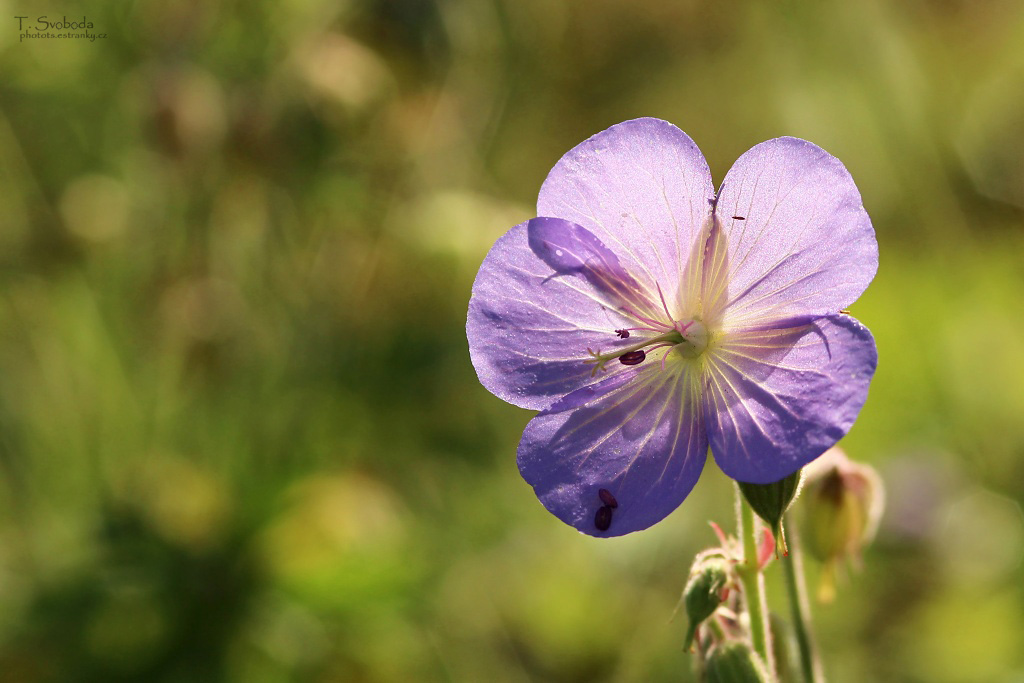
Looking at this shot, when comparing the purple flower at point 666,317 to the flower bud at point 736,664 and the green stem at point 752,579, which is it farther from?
the flower bud at point 736,664

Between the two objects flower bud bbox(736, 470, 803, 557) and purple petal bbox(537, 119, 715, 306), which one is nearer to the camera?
flower bud bbox(736, 470, 803, 557)

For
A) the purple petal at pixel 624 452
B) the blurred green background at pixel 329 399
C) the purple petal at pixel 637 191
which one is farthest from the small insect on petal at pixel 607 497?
→ the blurred green background at pixel 329 399

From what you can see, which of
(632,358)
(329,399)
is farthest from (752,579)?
(329,399)

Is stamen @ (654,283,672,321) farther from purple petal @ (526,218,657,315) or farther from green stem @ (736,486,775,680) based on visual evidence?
green stem @ (736,486,775,680)

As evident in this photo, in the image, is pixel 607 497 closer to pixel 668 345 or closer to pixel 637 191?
pixel 668 345

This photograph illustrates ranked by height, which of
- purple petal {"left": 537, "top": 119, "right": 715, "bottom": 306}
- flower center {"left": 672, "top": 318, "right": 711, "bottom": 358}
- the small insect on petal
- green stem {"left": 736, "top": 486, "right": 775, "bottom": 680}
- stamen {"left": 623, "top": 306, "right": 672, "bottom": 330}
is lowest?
green stem {"left": 736, "top": 486, "right": 775, "bottom": 680}

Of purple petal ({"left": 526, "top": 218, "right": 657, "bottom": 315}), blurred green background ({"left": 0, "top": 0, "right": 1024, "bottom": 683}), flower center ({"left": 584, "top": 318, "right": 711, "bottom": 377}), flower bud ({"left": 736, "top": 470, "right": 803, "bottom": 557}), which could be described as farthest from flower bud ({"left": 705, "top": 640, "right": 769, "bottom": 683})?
A: blurred green background ({"left": 0, "top": 0, "right": 1024, "bottom": 683})
